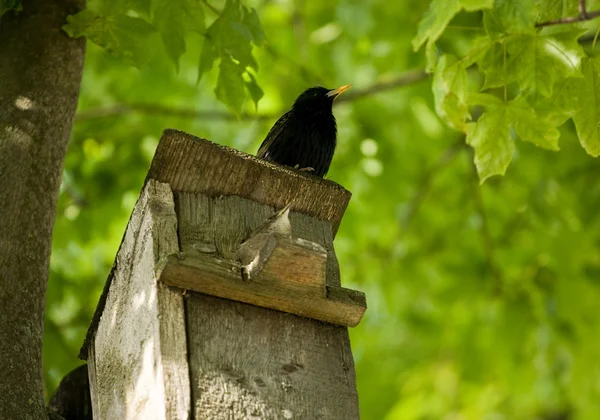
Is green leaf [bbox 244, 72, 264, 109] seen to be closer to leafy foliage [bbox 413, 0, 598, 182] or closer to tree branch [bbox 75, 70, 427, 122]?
leafy foliage [bbox 413, 0, 598, 182]

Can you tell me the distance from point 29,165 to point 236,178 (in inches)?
21.3

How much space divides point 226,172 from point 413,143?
3485 mm

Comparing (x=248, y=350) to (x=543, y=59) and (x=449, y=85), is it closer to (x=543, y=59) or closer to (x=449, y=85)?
(x=449, y=85)

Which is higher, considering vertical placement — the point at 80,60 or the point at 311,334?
the point at 80,60

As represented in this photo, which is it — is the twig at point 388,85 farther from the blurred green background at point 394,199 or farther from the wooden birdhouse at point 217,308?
the wooden birdhouse at point 217,308

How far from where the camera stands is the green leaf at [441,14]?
2057 mm

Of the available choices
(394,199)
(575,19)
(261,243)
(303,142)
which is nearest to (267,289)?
(261,243)

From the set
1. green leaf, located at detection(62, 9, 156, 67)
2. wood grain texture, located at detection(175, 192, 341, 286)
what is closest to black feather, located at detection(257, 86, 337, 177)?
green leaf, located at detection(62, 9, 156, 67)

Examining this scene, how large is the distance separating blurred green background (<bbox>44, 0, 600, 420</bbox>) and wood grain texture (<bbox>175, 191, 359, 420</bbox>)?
188cm

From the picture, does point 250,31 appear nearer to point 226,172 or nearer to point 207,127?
point 226,172

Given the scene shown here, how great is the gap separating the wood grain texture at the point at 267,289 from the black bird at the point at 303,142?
1.29 m

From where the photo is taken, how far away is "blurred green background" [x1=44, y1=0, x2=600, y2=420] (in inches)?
181

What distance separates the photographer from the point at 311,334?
207 cm

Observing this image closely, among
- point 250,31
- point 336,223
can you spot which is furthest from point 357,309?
point 250,31
